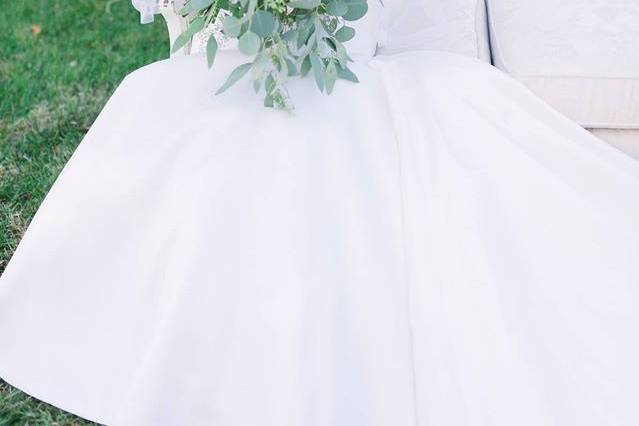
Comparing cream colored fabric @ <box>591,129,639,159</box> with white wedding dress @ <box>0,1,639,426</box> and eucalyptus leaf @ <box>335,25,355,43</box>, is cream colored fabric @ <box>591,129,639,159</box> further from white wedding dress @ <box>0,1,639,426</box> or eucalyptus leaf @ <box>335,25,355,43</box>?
eucalyptus leaf @ <box>335,25,355,43</box>

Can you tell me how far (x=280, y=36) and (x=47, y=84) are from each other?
2.01 meters

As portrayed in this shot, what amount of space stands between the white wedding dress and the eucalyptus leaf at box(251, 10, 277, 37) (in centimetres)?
22

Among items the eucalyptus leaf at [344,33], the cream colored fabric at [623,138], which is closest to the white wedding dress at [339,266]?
the eucalyptus leaf at [344,33]

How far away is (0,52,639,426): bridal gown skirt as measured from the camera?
61.8 inches

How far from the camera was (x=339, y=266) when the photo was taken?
164 centimetres

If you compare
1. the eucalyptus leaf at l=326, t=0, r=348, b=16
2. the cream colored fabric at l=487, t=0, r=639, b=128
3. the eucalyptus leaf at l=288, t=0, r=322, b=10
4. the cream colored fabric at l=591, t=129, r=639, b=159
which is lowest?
the cream colored fabric at l=591, t=129, r=639, b=159

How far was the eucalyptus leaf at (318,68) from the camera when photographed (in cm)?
173

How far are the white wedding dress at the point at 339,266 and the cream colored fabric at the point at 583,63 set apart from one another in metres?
0.30

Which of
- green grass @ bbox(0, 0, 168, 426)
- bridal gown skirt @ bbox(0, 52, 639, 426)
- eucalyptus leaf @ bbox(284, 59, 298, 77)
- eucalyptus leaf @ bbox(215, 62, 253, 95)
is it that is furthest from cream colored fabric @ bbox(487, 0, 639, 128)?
green grass @ bbox(0, 0, 168, 426)

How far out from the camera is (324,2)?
1.72 meters

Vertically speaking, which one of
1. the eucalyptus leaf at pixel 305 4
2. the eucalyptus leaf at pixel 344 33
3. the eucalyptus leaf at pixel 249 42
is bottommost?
the eucalyptus leaf at pixel 344 33

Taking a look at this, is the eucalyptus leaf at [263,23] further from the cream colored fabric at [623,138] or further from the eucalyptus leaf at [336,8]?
the cream colored fabric at [623,138]

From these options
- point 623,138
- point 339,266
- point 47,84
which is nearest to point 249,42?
point 339,266

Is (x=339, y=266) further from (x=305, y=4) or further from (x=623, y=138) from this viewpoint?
(x=623, y=138)
